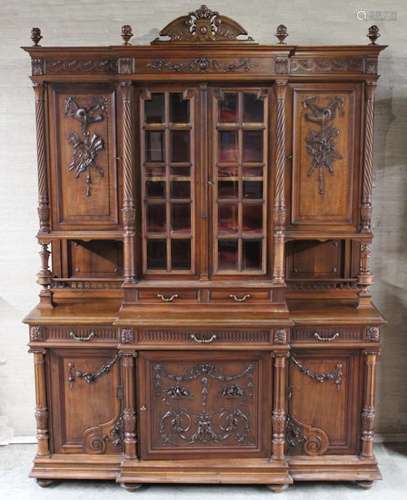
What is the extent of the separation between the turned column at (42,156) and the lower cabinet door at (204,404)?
2.81 ft

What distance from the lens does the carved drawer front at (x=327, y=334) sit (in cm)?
301

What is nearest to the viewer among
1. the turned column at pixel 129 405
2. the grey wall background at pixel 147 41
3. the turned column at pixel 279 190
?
the turned column at pixel 279 190

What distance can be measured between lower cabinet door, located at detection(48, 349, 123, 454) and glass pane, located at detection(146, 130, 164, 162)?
0.99 m

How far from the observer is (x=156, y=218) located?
3.06 meters

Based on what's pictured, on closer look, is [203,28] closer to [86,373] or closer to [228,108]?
[228,108]

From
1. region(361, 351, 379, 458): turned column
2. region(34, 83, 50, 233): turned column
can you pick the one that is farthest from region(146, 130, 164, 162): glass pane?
region(361, 351, 379, 458): turned column

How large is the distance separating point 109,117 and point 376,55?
133 cm

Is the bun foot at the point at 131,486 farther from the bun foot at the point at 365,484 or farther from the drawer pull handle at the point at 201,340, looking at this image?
the bun foot at the point at 365,484

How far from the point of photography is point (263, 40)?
3.35 m

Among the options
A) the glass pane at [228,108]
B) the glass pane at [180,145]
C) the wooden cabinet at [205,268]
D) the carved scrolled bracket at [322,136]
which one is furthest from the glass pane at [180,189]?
the carved scrolled bracket at [322,136]

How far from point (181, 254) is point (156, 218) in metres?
0.22

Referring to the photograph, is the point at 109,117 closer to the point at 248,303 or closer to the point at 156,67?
the point at 156,67

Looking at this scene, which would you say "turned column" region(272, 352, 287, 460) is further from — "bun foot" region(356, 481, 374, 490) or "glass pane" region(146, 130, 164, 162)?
"glass pane" region(146, 130, 164, 162)

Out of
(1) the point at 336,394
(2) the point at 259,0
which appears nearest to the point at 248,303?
(1) the point at 336,394
